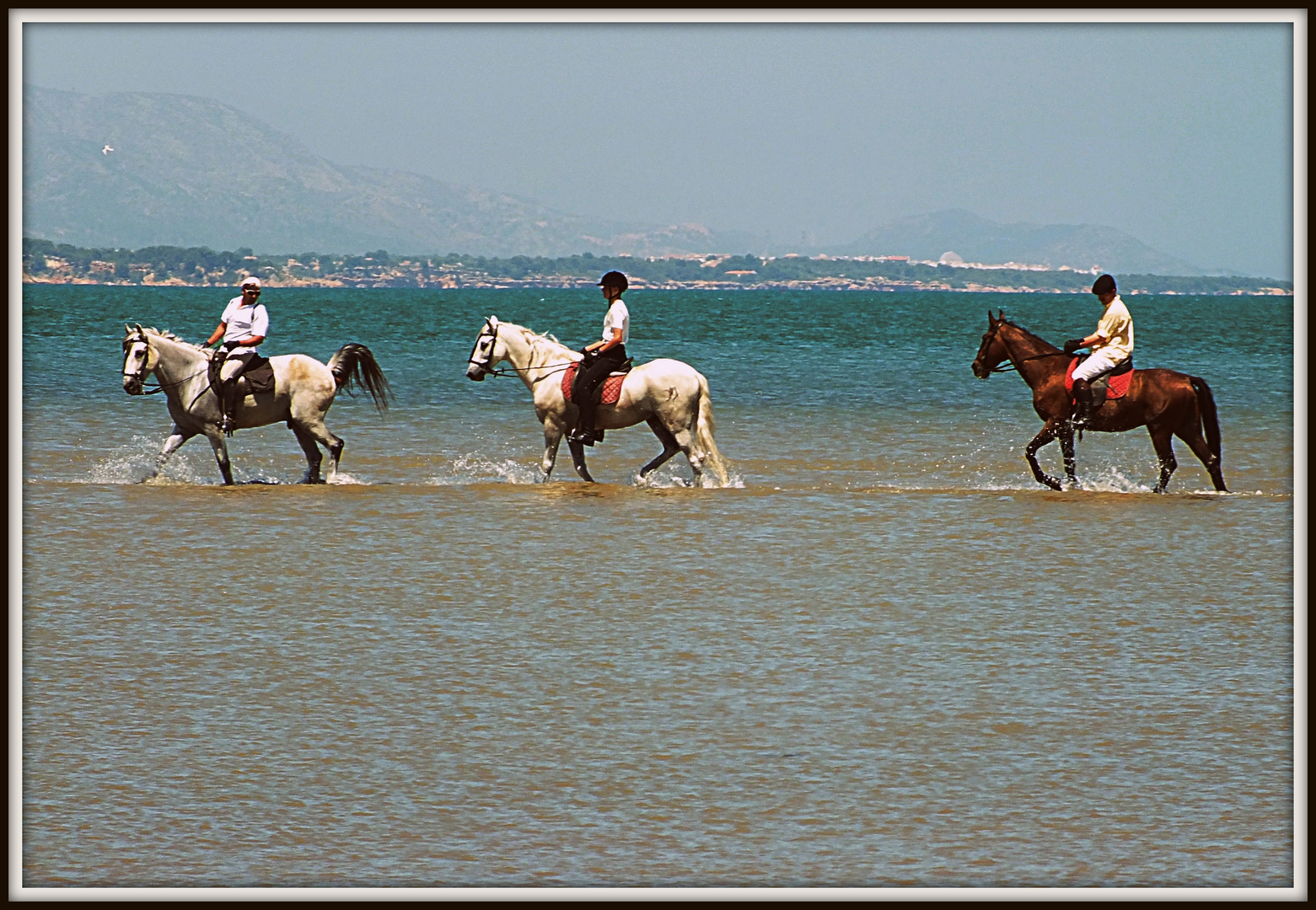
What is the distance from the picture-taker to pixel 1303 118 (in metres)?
8.72

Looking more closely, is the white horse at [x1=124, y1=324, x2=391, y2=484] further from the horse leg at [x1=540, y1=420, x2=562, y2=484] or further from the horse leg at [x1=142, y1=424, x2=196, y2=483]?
the horse leg at [x1=540, y1=420, x2=562, y2=484]

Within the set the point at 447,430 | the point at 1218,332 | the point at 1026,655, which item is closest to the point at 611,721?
the point at 1026,655

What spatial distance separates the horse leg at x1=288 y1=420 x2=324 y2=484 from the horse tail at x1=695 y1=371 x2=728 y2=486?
13.4ft

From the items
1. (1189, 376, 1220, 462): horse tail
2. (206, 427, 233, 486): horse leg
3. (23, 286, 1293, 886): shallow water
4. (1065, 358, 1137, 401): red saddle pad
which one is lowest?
(23, 286, 1293, 886): shallow water

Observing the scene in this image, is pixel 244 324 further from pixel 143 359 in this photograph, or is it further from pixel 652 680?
pixel 652 680

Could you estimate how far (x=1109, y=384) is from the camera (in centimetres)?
1731

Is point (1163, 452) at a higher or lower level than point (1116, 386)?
lower

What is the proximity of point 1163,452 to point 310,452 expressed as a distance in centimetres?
915

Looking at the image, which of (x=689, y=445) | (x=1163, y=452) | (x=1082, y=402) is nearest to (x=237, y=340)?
(x=689, y=445)

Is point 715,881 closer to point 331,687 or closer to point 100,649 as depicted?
point 331,687

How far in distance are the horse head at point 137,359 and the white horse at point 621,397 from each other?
3.22 m

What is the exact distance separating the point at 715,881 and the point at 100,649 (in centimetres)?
474

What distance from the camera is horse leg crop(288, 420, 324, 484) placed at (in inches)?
686

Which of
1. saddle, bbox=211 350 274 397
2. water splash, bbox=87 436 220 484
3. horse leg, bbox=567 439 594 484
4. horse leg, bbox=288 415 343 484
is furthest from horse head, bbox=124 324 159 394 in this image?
horse leg, bbox=567 439 594 484
